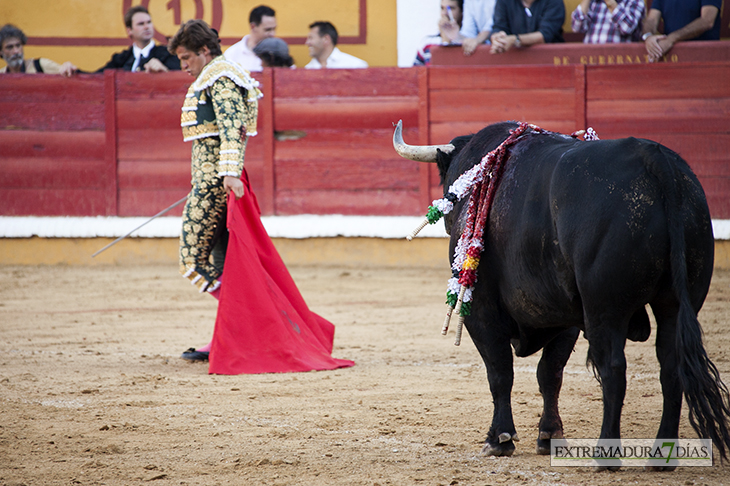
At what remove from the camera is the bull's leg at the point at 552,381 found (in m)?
2.67

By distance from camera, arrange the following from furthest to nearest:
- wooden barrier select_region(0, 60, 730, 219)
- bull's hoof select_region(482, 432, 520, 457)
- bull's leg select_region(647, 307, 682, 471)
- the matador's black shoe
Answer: wooden barrier select_region(0, 60, 730, 219)
the matador's black shoe
bull's hoof select_region(482, 432, 520, 457)
bull's leg select_region(647, 307, 682, 471)

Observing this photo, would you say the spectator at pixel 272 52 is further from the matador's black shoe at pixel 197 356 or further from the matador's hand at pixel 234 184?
the matador's black shoe at pixel 197 356

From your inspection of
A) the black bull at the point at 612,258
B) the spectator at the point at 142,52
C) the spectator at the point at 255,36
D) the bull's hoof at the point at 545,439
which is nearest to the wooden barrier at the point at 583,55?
the spectator at the point at 255,36

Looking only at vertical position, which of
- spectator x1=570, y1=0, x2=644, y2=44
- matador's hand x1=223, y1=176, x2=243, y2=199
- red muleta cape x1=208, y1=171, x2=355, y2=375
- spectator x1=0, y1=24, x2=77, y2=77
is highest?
spectator x1=570, y1=0, x2=644, y2=44

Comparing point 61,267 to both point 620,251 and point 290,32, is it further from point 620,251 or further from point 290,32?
point 620,251

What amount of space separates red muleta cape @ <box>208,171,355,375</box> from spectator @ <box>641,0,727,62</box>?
4.10 metres

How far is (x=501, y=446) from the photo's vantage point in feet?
8.58

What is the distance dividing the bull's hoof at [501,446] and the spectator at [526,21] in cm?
497

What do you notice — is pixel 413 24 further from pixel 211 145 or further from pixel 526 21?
pixel 211 145

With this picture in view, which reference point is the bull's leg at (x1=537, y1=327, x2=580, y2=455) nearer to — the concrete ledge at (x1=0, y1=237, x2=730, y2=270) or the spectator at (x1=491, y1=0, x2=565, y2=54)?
the concrete ledge at (x1=0, y1=237, x2=730, y2=270)

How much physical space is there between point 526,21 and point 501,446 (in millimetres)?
5132

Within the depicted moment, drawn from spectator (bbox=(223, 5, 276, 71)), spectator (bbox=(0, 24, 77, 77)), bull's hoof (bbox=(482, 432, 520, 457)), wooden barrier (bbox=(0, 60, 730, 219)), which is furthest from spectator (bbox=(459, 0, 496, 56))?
bull's hoof (bbox=(482, 432, 520, 457))

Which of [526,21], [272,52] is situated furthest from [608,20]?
[272,52]

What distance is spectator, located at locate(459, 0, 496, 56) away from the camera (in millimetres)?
7312
